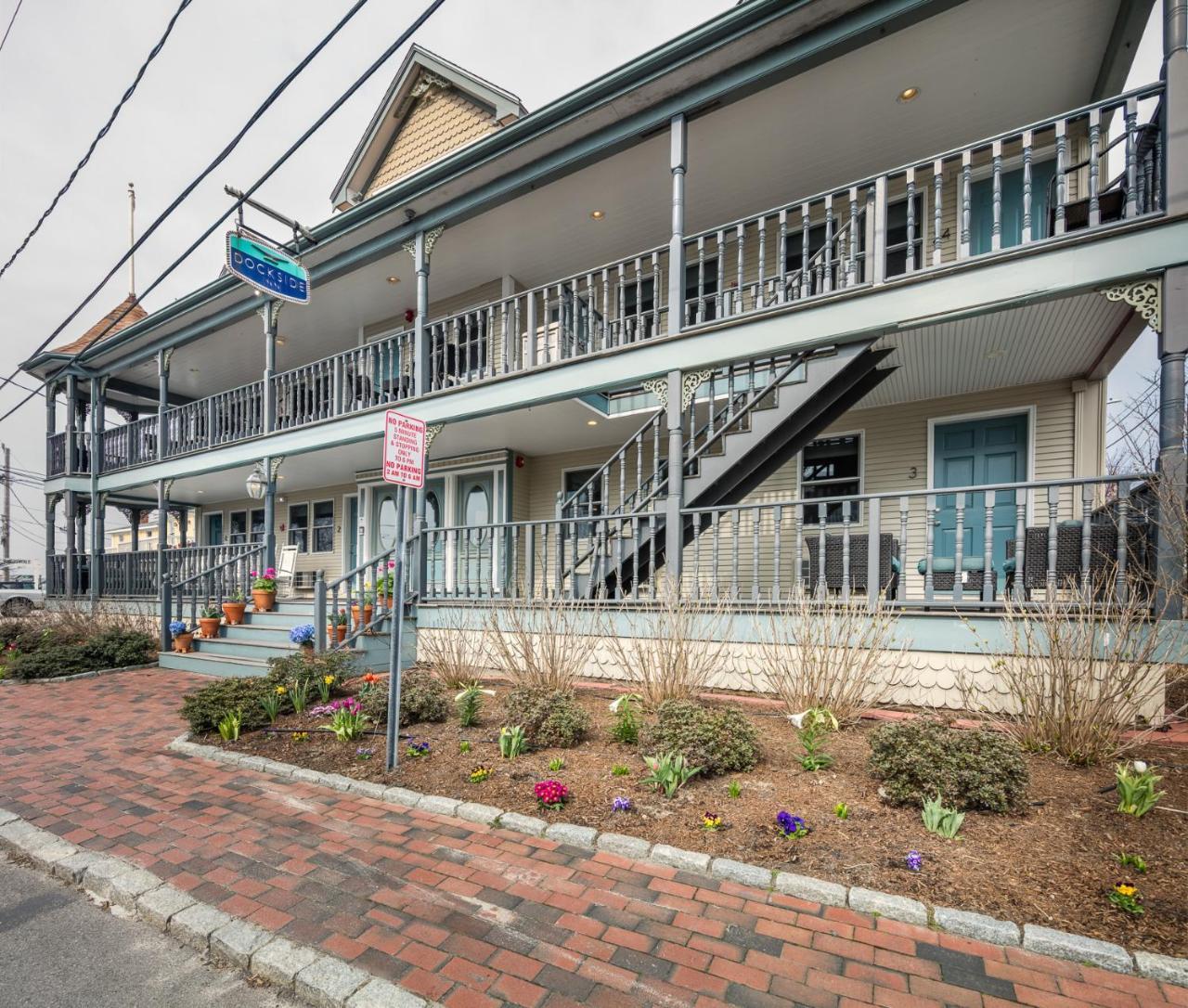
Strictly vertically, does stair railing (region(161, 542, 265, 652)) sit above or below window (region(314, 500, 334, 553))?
below

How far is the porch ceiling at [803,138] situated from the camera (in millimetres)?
5875

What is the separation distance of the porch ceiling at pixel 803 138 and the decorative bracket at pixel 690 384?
2947mm

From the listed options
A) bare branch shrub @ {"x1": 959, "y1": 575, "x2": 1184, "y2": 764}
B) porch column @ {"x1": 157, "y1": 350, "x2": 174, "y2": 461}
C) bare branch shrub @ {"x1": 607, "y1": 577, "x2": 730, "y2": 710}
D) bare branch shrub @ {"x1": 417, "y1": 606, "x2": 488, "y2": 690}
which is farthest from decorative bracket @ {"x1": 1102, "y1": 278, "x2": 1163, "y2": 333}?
porch column @ {"x1": 157, "y1": 350, "x2": 174, "y2": 461}

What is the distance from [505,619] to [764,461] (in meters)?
3.45

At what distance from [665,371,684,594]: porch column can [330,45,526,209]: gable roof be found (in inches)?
316

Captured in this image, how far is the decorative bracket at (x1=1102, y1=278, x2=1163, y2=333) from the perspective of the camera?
4.84m

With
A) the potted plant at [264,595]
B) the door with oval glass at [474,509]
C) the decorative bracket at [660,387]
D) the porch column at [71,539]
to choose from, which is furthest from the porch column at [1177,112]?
the porch column at [71,539]

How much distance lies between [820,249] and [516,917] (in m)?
7.07

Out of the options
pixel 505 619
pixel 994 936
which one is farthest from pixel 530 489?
pixel 994 936

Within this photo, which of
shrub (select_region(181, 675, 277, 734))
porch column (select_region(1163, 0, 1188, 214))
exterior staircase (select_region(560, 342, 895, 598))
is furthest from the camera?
exterior staircase (select_region(560, 342, 895, 598))

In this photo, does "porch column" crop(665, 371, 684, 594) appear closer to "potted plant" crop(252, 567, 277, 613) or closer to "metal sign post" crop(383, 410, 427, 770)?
"metal sign post" crop(383, 410, 427, 770)

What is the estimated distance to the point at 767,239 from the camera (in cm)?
912

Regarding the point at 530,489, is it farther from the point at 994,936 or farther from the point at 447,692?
the point at 994,936

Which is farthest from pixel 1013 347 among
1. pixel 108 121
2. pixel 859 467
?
pixel 108 121
